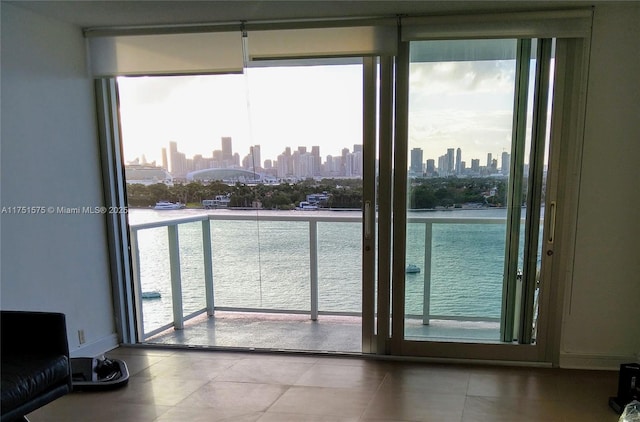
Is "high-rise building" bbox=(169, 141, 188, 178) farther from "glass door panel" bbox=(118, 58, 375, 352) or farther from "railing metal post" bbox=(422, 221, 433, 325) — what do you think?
"railing metal post" bbox=(422, 221, 433, 325)

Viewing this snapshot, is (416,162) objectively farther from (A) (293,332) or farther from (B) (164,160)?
(B) (164,160)

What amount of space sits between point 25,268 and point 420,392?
258 centimetres

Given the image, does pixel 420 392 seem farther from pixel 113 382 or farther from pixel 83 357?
pixel 83 357

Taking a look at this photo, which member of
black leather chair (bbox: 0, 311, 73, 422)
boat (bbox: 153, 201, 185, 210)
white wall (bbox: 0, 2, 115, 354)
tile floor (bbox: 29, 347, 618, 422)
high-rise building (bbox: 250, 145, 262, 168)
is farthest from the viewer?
boat (bbox: 153, 201, 185, 210)

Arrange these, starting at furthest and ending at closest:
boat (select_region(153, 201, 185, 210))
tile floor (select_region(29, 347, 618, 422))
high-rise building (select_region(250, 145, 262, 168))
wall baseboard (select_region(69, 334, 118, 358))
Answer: boat (select_region(153, 201, 185, 210)) < high-rise building (select_region(250, 145, 262, 168)) < wall baseboard (select_region(69, 334, 118, 358)) < tile floor (select_region(29, 347, 618, 422))

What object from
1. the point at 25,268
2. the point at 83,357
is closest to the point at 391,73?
the point at 25,268

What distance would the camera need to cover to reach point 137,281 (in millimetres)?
3527

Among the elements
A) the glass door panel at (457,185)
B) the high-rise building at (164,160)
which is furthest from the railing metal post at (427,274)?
the high-rise building at (164,160)

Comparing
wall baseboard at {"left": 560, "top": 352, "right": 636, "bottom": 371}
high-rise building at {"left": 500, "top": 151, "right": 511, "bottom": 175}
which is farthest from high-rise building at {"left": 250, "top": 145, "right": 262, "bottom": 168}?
wall baseboard at {"left": 560, "top": 352, "right": 636, "bottom": 371}

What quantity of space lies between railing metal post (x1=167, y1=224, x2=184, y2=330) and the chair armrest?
1549 millimetres

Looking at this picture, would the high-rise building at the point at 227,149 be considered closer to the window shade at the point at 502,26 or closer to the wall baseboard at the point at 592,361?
the window shade at the point at 502,26

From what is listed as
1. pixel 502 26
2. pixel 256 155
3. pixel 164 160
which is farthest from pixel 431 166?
pixel 164 160

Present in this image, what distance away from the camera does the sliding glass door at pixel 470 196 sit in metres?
2.86

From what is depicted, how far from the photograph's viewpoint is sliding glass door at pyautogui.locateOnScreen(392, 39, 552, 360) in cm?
286
